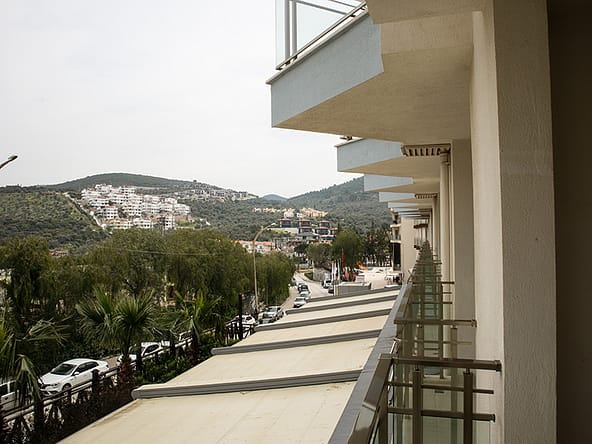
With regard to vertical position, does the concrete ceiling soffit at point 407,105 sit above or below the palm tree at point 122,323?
above

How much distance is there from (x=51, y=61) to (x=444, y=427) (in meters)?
141

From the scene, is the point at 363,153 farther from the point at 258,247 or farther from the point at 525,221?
the point at 258,247

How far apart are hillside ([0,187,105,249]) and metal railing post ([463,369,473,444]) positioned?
165 ft

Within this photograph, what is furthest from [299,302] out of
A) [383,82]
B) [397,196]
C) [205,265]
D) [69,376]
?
[383,82]

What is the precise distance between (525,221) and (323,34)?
357 cm

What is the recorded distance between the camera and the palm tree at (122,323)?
14.5 meters

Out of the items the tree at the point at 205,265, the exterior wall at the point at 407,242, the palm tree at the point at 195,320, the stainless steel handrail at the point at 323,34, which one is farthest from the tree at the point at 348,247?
the stainless steel handrail at the point at 323,34

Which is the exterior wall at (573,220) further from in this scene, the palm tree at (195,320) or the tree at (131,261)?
the tree at (131,261)

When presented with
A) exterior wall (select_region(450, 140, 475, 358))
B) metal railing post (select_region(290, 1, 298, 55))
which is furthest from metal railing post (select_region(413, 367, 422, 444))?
exterior wall (select_region(450, 140, 475, 358))

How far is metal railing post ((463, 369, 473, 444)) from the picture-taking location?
7.49 feet

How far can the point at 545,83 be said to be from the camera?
2.11m

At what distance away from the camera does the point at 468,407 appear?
90.0 inches

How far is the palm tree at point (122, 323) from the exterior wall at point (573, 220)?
1333 cm

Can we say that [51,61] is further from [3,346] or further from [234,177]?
[3,346]
